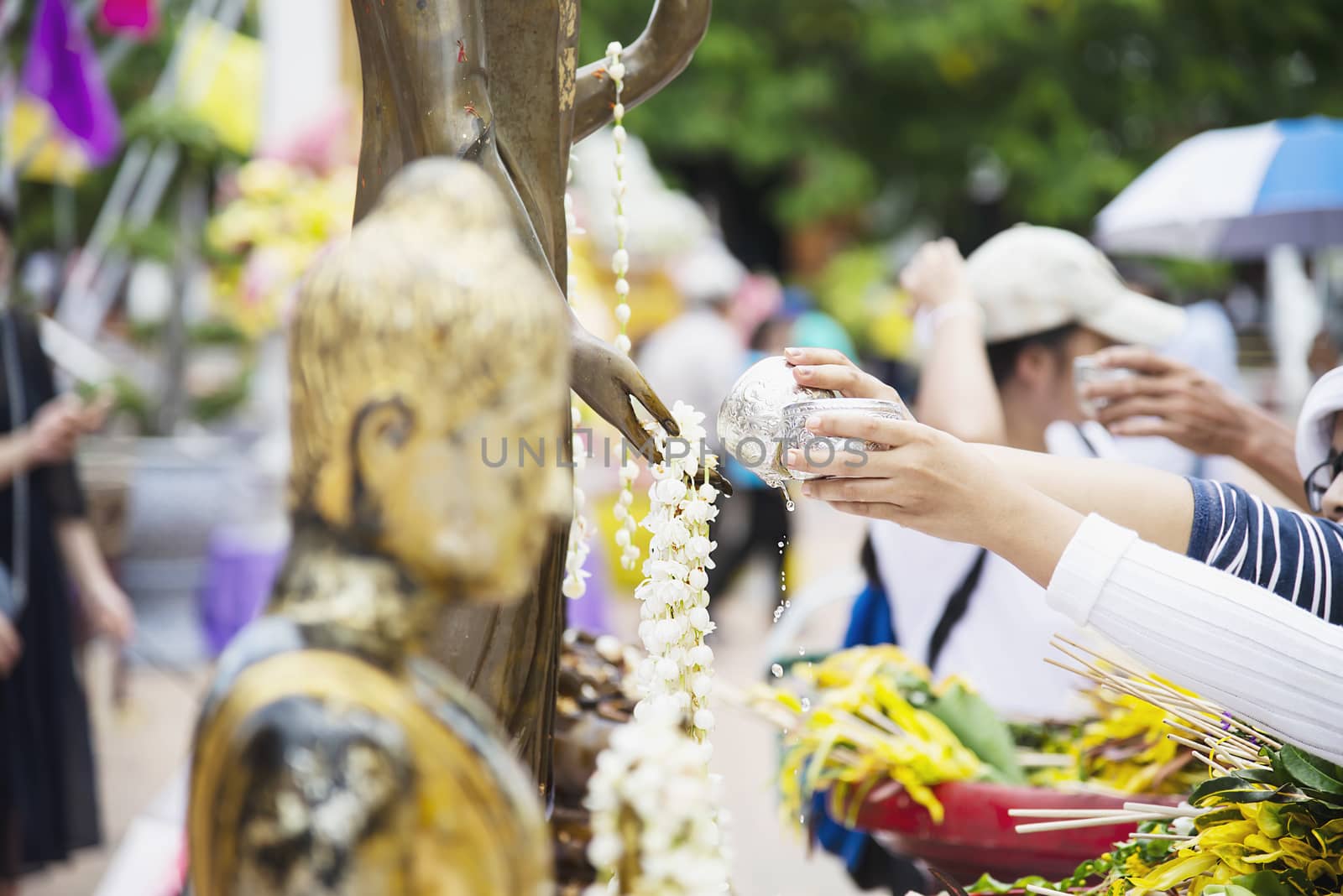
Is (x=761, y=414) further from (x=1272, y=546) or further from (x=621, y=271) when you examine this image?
(x=1272, y=546)

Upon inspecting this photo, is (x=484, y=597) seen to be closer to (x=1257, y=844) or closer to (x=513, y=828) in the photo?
(x=513, y=828)

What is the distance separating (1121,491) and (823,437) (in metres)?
0.53

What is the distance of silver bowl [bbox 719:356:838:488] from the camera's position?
48.2 inches

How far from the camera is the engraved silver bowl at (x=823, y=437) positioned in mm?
1191

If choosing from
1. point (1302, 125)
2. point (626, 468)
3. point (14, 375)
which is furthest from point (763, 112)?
point (626, 468)

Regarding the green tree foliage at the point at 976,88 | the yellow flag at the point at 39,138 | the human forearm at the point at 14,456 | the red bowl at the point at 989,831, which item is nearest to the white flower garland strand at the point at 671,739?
the red bowl at the point at 989,831

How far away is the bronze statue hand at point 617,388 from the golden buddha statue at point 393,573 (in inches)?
15.5

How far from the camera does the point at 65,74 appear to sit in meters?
4.37

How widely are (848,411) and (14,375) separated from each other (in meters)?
2.76

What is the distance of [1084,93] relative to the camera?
11.3m

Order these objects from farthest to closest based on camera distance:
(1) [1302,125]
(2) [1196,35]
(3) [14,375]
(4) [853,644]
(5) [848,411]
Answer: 1. (2) [1196,35]
2. (1) [1302,125]
3. (3) [14,375]
4. (4) [853,644]
5. (5) [848,411]

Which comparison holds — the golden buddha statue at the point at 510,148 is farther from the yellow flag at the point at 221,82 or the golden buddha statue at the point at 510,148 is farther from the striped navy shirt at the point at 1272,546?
the yellow flag at the point at 221,82

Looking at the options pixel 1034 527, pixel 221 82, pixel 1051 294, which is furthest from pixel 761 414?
pixel 221 82

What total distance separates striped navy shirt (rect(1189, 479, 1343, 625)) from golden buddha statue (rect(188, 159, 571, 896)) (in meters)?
0.95
